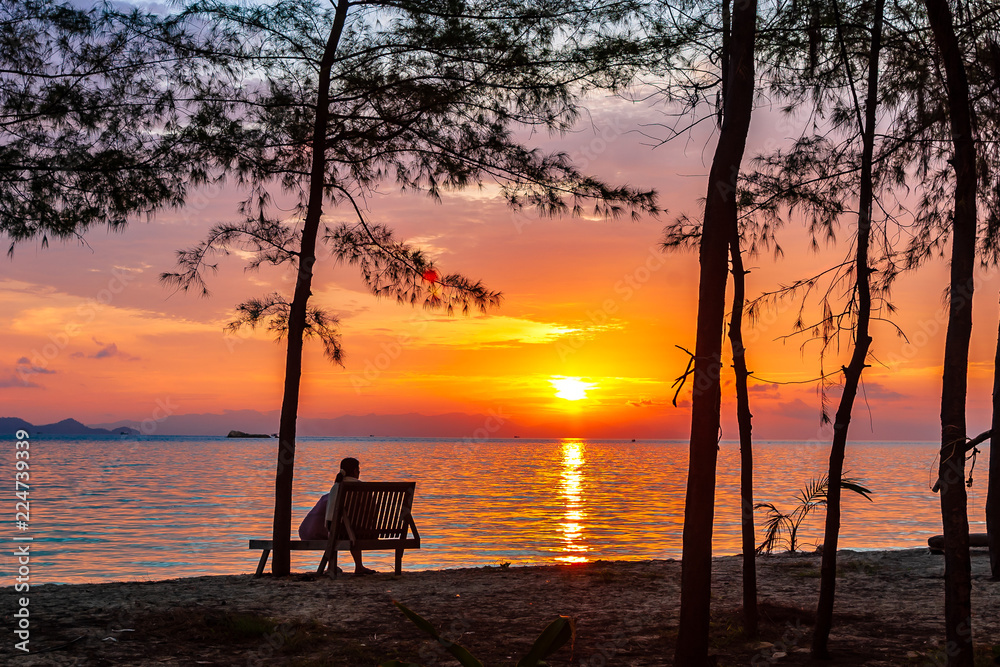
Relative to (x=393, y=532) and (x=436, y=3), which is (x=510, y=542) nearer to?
(x=393, y=532)

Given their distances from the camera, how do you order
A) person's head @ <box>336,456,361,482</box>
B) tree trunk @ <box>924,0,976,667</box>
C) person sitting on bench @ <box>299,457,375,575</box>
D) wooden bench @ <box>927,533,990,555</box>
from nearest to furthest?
1. tree trunk @ <box>924,0,976,667</box>
2. person sitting on bench @ <box>299,457,375,575</box>
3. person's head @ <box>336,456,361,482</box>
4. wooden bench @ <box>927,533,990,555</box>

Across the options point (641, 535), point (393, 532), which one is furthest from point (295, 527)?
point (393, 532)

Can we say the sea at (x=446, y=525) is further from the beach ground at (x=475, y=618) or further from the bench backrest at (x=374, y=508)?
the bench backrest at (x=374, y=508)

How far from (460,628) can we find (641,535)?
11797 mm

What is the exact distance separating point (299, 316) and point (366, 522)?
85.1 inches

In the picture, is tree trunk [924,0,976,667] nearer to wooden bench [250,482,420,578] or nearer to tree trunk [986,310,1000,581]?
tree trunk [986,310,1000,581]

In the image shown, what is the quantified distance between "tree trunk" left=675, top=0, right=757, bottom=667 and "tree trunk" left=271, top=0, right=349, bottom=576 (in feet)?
16.6

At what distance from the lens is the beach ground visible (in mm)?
5066

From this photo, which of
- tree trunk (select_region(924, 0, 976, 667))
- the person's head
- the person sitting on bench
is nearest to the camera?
tree trunk (select_region(924, 0, 976, 667))

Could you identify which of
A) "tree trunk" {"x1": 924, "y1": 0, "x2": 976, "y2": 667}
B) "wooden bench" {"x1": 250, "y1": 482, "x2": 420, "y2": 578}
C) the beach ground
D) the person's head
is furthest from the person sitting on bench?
"tree trunk" {"x1": 924, "y1": 0, "x2": 976, "y2": 667}

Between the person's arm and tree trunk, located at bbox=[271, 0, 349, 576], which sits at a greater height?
tree trunk, located at bbox=[271, 0, 349, 576]

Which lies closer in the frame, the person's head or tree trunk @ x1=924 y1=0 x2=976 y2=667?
tree trunk @ x1=924 y1=0 x2=976 y2=667

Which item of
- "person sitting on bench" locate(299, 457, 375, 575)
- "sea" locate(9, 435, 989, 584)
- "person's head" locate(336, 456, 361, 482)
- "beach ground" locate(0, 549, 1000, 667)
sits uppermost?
"person's head" locate(336, 456, 361, 482)

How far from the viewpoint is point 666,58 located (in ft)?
20.5
